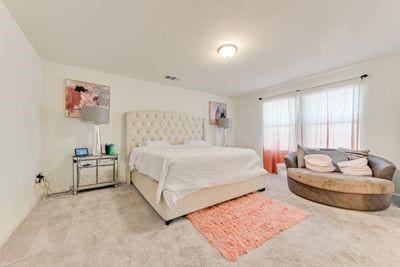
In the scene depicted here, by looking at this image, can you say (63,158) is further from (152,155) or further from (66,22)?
(66,22)

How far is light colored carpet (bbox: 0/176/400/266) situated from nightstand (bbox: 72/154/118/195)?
1.96 feet

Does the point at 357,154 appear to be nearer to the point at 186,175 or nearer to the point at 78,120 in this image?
the point at 186,175

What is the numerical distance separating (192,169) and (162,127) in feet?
7.04

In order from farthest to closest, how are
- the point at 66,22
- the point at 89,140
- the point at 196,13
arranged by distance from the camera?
the point at 89,140
the point at 66,22
the point at 196,13

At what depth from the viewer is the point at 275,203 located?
2502 millimetres

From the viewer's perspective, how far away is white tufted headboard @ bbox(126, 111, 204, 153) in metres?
3.63

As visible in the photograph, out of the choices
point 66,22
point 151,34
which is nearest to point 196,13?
point 151,34

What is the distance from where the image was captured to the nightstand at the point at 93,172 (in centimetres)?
288

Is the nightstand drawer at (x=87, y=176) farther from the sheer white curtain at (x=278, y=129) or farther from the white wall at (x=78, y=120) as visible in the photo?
the sheer white curtain at (x=278, y=129)

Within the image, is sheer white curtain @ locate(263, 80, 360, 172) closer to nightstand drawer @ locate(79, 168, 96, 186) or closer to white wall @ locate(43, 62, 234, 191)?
white wall @ locate(43, 62, 234, 191)

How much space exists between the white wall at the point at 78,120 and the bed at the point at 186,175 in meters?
0.27

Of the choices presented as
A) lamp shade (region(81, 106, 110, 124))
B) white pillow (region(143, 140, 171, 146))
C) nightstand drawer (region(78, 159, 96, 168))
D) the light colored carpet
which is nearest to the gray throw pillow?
the light colored carpet

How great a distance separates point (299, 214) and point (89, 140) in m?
3.76

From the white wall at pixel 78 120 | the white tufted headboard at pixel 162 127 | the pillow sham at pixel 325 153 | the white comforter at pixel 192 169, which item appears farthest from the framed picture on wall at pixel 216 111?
the pillow sham at pixel 325 153
